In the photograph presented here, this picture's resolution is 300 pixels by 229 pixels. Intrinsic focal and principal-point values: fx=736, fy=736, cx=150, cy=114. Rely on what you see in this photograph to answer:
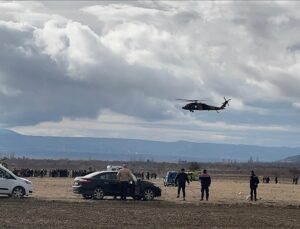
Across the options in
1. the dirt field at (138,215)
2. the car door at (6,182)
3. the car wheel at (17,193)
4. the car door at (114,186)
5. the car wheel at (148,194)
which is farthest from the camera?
the car wheel at (148,194)

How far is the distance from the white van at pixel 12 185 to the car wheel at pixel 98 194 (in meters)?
3.02

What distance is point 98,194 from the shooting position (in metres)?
33.6

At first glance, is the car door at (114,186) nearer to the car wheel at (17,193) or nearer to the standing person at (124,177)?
the standing person at (124,177)

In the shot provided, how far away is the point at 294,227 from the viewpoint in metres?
21.8

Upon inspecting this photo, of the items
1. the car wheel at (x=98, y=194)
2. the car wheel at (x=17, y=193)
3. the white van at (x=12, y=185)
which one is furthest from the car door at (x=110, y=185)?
the car wheel at (x=17, y=193)

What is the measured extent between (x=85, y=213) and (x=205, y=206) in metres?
7.33

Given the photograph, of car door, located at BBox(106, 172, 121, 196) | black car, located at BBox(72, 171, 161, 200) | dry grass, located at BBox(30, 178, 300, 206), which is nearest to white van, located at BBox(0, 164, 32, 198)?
dry grass, located at BBox(30, 178, 300, 206)

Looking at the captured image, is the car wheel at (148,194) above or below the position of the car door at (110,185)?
below

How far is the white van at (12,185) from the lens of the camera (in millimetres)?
32306

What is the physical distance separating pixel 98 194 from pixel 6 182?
420 cm

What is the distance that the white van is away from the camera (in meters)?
32.3

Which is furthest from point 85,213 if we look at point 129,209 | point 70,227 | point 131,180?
point 131,180

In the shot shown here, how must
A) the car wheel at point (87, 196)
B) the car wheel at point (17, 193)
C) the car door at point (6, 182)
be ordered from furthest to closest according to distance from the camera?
the car wheel at point (87, 196) < the car wheel at point (17, 193) < the car door at point (6, 182)

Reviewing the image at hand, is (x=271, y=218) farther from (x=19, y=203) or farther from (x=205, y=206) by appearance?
(x=19, y=203)
